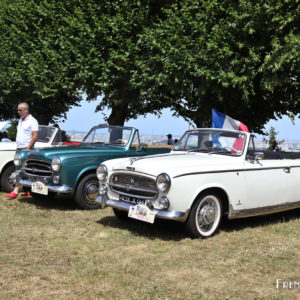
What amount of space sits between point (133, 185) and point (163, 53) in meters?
9.15

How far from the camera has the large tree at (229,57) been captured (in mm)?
12500

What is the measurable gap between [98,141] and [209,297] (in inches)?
244

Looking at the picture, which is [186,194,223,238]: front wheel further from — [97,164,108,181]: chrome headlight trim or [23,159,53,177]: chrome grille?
[23,159,53,177]: chrome grille

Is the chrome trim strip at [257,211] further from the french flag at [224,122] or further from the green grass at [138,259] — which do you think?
the french flag at [224,122]

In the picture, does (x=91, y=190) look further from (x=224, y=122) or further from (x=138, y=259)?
(x=224, y=122)

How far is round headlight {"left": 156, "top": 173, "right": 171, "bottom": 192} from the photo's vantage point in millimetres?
5832

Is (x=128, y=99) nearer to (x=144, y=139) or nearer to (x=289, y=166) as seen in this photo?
(x=144, y=139)

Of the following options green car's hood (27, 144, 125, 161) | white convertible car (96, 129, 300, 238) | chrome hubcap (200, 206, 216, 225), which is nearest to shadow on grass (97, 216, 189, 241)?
white convertible car (96, 129, 300, 238)

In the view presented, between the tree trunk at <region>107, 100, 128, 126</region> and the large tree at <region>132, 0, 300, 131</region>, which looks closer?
the large tree at <region>132, 0, 300, 131</region>

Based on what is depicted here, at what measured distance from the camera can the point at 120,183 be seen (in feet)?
21.6

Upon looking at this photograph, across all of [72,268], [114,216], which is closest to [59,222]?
[114,216]

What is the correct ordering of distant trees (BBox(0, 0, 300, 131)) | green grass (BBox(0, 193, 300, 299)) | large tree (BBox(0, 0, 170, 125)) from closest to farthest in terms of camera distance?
green grass (BBox(0, 193, 300, 299)), distant trees (BBox(0, 0, 300, 131)), large tree (BBox(0, 0, 170, 125))

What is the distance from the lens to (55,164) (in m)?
8.02

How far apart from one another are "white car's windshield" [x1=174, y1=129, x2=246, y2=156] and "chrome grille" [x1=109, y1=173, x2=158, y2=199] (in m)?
1.54
